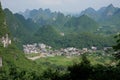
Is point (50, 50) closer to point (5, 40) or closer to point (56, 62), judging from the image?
point (56, 62)

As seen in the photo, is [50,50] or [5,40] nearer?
[5,40]

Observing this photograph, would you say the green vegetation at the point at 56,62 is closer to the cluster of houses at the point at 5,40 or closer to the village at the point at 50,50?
the cluster of houses at the point at 5,40

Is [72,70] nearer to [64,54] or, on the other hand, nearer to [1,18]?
[1,18]

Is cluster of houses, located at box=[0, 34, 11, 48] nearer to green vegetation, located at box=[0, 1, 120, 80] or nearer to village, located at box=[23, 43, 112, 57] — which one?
green vegetation, located at box=[0, 1, 120, 80]

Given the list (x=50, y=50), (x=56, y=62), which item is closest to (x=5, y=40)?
(x=56, y=62)

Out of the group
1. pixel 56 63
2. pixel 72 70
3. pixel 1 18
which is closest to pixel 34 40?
pixel 56 63

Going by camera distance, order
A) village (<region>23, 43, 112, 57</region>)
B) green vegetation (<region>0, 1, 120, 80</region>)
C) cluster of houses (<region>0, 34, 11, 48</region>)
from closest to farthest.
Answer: green vegetation (<region>0, 1, 120, 80</region>), cluster of houses (<region>0, 34, 11, 48</region>), village (<region>23, 43, 112, 57</region>)

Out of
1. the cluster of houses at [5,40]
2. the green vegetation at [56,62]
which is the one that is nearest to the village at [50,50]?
the green vegetation at [56,62]

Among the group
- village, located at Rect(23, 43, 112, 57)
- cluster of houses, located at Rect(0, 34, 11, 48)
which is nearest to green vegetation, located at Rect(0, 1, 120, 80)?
cluster of houses, located at Rect(0, 34, 11, 48)
